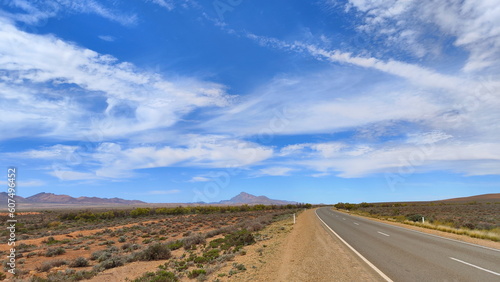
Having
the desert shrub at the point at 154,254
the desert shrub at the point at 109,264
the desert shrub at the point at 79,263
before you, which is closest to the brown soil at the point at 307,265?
the desert shrub at the point at 154,254

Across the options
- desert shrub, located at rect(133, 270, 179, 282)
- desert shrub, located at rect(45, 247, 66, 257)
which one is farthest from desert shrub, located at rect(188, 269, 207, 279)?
desert shrub, located at rect(45, 247, 66, 257)

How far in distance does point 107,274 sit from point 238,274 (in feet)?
23.5

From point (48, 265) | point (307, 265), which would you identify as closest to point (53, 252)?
point (48, 265)

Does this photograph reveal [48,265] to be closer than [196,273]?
No

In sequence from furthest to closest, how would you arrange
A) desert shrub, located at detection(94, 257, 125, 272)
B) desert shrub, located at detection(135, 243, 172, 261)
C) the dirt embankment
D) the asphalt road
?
desert shrub, located at detection(135, 243, 172, 261) → desert shrub, located at detection(94, 257, 125, 272) → the dirt embankment → the asphalt road

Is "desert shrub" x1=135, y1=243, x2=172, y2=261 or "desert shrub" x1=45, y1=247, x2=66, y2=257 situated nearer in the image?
"desert shrub" x1=135, y1=243, x2=172, y2=261

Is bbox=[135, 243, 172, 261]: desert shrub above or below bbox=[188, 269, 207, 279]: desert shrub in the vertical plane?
below

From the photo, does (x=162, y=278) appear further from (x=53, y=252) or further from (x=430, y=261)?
(x=53, y=252)

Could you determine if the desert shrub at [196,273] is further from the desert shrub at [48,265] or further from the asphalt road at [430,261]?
the desert shrub at [48,265]

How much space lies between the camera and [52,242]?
24047mm

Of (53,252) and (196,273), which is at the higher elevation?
(196,273)

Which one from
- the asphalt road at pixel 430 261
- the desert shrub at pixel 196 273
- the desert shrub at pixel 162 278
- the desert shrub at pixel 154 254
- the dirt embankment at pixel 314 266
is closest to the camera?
the asphalt road at pixel 430 261

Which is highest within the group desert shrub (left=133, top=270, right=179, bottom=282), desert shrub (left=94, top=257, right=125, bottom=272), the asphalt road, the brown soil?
Answer: the asphalt road

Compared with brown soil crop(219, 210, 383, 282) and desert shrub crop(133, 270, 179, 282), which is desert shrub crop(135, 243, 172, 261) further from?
brown soil crop(219, 210, 383, 282)
